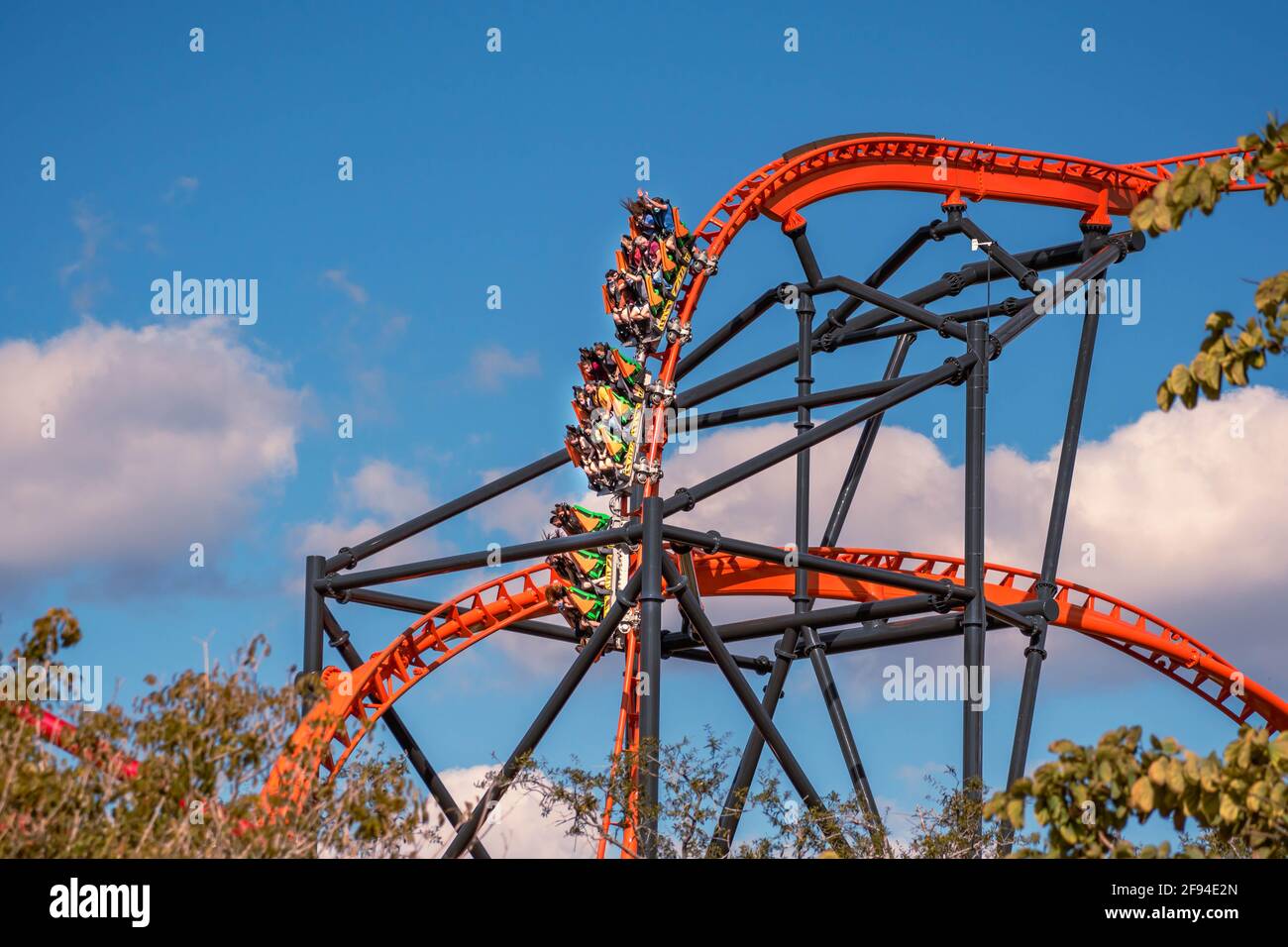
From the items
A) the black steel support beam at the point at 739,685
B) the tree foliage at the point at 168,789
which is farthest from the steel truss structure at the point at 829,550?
the tree foliage at the point at 168,789

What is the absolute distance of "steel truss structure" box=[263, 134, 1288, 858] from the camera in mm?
17234

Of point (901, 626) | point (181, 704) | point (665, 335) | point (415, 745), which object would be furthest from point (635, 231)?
point (181, 704)

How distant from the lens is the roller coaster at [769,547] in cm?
1664

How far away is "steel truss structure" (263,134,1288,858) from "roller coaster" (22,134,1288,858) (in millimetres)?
26

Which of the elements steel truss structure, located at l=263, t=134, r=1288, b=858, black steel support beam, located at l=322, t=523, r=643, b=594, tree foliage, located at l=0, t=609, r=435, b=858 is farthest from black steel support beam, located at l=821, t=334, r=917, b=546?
tree foliage, located at l=0, t=609, r=435, b=858

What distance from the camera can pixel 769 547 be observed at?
16.7m

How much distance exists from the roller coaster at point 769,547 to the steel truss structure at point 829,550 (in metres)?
0.03

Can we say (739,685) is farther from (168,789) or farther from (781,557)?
(168,789)

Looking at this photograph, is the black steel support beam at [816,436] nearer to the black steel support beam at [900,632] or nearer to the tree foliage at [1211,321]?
the black steel support beam at [900,632]

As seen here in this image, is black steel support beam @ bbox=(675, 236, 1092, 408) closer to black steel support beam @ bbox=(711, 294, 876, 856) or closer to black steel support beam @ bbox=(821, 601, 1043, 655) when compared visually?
black steel support beam @ bbox=(711, 294, 876, 856)

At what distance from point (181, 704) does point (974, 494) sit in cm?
1058

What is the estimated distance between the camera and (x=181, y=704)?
Result: 900 centimetres
